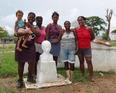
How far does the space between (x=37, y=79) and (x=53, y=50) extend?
83cm

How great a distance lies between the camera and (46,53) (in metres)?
8.81

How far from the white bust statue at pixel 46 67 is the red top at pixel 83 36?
2.83ft

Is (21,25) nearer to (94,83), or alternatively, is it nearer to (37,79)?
(37,79)

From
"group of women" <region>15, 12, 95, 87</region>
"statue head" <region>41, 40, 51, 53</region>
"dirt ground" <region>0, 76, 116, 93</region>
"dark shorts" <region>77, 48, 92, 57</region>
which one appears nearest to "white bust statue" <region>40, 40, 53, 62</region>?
"statue head" <region>41, 40, 51, 53</region>

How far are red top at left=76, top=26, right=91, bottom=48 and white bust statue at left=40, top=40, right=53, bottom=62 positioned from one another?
86 centimetres

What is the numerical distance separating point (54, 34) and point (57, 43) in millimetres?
229

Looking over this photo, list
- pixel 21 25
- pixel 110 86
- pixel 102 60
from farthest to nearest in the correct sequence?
pixel 102 60, pixel 110 86, pixel 21 25

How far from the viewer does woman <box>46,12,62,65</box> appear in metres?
8.96

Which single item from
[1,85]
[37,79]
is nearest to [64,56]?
[37,79]

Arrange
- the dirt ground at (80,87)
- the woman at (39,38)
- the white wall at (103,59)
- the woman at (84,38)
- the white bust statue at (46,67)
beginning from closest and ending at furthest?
the dirt ground at (80,87) < the white bust statue at (46,67) < the woman at (39,38) < the woman at (84,38) < the white wall at (103,59)

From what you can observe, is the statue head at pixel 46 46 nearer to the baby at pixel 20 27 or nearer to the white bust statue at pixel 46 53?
the white bust statue at pixel 46 53

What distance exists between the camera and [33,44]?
862 centimetres

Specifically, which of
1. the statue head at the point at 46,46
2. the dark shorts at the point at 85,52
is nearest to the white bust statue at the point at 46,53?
the statue head at the point at 46,46

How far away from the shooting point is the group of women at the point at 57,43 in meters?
8.57
